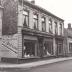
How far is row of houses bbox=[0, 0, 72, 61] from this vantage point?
19.0 metres

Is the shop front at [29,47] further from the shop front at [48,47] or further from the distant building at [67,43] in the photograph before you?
the distant building at [67,43]

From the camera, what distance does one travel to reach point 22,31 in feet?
62.6

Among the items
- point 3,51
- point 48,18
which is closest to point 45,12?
point 48,18

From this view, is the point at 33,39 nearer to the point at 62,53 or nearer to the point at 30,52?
the point at 30,52

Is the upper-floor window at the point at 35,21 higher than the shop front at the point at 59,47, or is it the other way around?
the upper-floor window at the point at 35,21

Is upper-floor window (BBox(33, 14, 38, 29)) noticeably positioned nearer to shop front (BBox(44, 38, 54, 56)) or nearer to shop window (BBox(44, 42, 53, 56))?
shop front (BBox(44, 38, 54, 56))

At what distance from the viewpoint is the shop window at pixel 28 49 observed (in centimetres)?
2022

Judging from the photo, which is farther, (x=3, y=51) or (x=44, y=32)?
(x=44, y=32)

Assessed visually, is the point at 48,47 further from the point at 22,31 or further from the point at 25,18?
the point at 22,31

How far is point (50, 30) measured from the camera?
26.4 m

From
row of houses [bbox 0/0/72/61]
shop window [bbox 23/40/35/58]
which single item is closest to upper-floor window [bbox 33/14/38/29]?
row of houses [bbox 0/0/72/61]

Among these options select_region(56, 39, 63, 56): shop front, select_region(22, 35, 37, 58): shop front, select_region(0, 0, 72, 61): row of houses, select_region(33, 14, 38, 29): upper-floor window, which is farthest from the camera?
select_region(56, 39, 63, 56): shop front

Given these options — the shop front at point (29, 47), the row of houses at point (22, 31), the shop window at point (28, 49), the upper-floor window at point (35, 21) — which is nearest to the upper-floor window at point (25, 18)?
the row of houses at point (22, 31)

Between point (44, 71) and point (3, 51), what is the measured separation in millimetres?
8038
